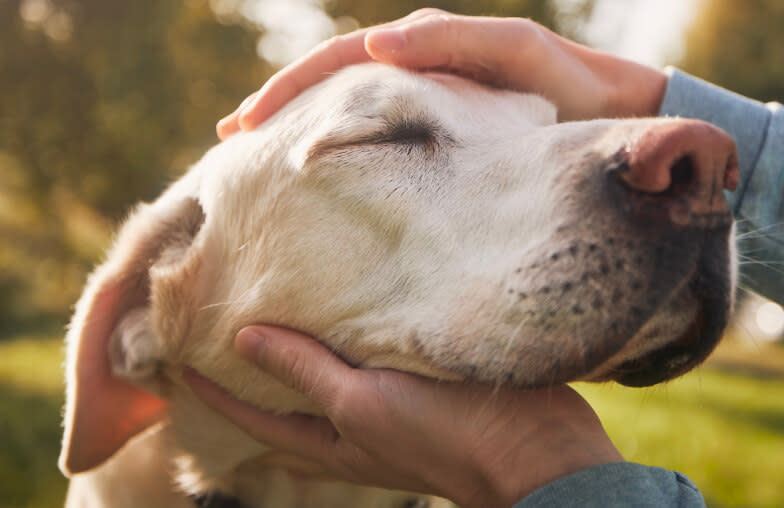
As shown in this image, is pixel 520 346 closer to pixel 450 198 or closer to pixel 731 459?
pixel 450 198

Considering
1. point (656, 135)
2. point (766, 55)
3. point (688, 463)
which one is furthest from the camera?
point (766, 55)

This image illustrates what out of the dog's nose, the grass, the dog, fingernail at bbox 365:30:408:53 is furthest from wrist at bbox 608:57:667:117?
the dog's nose

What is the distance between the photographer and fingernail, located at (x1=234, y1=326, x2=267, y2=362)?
202 cm

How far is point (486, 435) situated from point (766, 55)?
24472 mm

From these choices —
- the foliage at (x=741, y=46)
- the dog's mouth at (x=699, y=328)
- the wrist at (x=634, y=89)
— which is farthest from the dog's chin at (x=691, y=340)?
Result: the foliage at (x=741, y=46)

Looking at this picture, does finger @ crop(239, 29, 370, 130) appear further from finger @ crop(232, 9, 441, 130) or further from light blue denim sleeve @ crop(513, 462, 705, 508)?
light blue denim sleeve @ crop(513, 462, 705, 508)

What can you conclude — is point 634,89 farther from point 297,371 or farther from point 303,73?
point 297,371

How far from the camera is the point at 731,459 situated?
6273 millimetres

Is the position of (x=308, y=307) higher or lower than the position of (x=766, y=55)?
higher

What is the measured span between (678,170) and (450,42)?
1.05 metres

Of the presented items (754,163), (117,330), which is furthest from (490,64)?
(117,330)

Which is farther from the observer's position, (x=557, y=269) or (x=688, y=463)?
(x=688, y=463)

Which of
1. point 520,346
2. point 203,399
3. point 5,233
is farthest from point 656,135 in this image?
point 5,233

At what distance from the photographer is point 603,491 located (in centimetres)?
159
